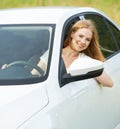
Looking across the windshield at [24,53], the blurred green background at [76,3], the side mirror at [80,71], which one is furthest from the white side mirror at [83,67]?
the blurred green background at [76,3]

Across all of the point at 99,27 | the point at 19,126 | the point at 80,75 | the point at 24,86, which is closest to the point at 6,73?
the point at 24,86

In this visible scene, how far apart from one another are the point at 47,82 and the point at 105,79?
891mm

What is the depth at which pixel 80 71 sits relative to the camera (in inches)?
166

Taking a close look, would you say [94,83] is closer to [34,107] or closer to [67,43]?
[67,43]

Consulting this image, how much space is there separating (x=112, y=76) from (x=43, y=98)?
1.53 metres

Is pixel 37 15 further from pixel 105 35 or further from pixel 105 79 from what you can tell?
pixel 105 35

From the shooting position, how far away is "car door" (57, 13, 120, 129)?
13.8ft

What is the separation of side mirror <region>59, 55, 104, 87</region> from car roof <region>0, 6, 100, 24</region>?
0.59m

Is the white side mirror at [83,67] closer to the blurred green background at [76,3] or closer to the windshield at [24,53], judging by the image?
the windshield at [24,53]

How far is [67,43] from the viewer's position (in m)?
4.73

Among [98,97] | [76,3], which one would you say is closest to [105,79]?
[98,97]

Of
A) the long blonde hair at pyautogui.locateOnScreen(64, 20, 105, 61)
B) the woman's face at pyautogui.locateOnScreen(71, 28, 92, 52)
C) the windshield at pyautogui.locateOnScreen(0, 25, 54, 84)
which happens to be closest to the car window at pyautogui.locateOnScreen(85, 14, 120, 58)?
the long blonde hair at pyautogui.locateOnScreen(64, 20, 105, 61)

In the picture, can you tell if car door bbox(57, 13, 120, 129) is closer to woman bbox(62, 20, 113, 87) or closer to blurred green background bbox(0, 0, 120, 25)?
woman bbox(62, 20, 113, 87)

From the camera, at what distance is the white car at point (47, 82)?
379 centimetres
